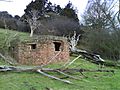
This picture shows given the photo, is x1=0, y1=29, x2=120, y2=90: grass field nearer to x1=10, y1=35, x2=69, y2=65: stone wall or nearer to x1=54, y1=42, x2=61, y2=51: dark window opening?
x1=10, y1=35, x2=69, y2=65: stone wall

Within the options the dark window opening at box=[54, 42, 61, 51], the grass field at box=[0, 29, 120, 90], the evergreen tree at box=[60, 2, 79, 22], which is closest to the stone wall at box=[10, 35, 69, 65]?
the dark window opening at box=[54, 42, 61, 51]

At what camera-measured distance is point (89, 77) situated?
50.1 ft

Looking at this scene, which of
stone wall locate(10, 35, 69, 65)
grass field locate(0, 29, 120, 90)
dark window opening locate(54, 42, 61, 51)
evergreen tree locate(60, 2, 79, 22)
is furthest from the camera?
evergreen tree locate(60, 2, 79, 22)

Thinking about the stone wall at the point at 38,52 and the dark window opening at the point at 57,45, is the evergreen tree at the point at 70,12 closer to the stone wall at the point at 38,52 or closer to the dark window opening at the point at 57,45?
the dark window opening at the point at 57,45

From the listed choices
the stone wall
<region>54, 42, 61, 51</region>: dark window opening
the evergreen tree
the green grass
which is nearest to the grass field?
the green grass

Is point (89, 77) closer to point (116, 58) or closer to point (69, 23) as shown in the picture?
point (116, 58)

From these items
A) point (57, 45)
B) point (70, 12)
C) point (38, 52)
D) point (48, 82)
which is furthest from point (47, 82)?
point (70, 12)

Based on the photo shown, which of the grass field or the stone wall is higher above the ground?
the stone wall

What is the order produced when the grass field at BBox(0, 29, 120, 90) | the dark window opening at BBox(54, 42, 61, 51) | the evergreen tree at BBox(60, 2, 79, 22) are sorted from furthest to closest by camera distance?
the evergreen tree at BBox(60, 2, 79, 22), the dark window opening at BBox(54, 42, 61, 51), the grass field at BBox(0, 29, 120, 90)

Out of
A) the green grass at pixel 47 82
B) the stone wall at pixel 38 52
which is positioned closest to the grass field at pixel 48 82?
the green grass at pixel 47 82

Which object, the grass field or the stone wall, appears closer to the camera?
the grass field

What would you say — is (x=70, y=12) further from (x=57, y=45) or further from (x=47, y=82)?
(x=47, y=82)

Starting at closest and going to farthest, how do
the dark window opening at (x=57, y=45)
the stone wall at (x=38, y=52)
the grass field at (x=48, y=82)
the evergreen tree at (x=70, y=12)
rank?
1. the grass field at (x=48, y=82)
2. the stone wall at (x=38, y=52)
3. the dark window opening at (x=57, y=45)
4. the evergreen tree at (x=70, y=12)

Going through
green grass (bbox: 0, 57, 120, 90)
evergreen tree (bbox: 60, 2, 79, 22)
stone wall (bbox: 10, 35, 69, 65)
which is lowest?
green grass (bbox: 0, 57, 120, 90)
